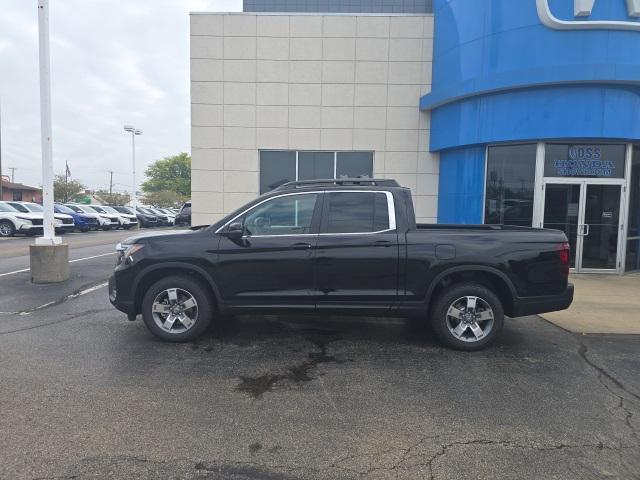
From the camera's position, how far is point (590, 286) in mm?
9031

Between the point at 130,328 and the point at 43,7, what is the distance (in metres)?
6.99

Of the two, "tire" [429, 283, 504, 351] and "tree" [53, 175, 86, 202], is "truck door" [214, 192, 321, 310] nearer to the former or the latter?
"tire" [429, 283, 504, 351]

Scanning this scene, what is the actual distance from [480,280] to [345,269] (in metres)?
1.62

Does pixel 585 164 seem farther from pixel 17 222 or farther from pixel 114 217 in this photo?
pixel 114 217

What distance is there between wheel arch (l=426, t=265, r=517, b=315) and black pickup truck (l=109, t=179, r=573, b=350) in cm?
1

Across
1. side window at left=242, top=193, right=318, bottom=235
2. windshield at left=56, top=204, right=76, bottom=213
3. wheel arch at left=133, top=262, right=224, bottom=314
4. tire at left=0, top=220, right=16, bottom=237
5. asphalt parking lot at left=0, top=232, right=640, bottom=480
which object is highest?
side window at left=242, top=193, right=318, bottom=235

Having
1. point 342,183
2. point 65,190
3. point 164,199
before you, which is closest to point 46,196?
point 342,183

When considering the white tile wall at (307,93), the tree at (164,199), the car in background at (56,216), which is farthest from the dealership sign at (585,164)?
the tree at (164,199)

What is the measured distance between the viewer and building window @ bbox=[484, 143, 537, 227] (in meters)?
10.4

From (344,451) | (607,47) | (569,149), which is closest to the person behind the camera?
(344,451)

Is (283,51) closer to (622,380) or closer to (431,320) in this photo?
(431,320)

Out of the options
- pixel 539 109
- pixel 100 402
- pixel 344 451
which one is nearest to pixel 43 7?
pixel 100 402

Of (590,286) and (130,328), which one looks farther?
(590,286)

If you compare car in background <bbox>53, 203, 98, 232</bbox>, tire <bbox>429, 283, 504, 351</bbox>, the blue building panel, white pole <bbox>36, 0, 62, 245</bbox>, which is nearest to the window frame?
tire <bbox>429, 283, 504, 351</bbox>
